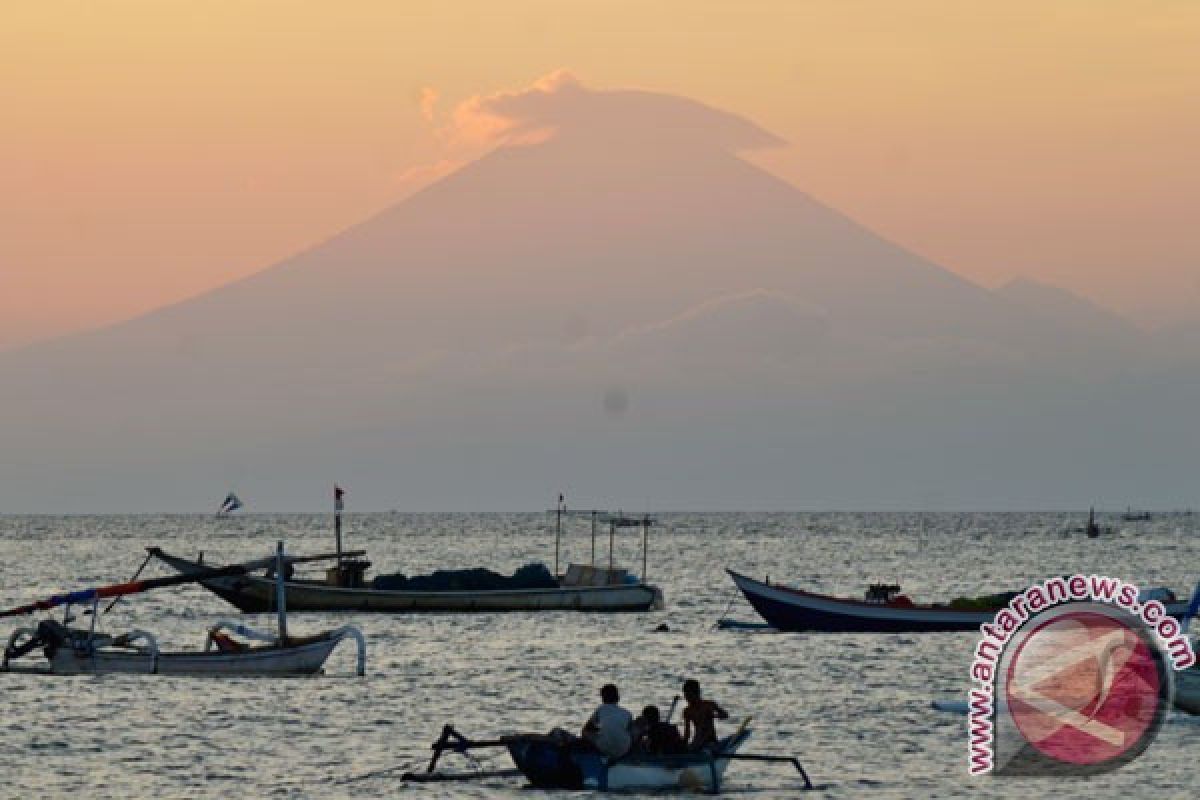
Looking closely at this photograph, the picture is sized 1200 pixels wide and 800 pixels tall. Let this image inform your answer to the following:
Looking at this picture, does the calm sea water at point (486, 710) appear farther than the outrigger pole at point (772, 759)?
Yes

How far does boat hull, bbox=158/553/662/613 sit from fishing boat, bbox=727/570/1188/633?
1681cm

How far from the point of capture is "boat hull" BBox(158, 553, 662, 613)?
3794 inches

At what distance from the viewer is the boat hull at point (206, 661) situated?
202 ft

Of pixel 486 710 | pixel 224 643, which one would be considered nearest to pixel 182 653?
pixel 224 643

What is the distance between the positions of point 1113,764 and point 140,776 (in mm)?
19709

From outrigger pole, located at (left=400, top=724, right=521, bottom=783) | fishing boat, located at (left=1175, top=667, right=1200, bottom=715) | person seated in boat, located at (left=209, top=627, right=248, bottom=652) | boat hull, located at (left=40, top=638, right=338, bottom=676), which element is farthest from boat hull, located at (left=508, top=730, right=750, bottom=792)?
person seated in boat, located at (left=209, top=627, right=248, bottom=652)

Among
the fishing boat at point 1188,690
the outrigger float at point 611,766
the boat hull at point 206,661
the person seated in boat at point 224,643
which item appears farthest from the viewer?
the person seated in boat at point 224,643

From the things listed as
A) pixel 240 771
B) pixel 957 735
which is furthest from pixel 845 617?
pixel 240 771

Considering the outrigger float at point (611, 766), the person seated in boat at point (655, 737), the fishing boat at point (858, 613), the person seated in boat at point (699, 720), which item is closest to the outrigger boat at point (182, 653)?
the outrigger float at point (611, 766)

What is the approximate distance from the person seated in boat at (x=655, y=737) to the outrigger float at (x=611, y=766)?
0.59 feet

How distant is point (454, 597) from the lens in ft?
322

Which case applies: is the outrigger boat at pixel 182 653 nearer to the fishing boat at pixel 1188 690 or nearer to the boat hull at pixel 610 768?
the boat hull at pixel 610 768

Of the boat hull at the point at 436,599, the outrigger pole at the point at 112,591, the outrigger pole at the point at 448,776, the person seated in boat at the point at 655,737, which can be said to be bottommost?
the outrigger pole at the point at 448,776

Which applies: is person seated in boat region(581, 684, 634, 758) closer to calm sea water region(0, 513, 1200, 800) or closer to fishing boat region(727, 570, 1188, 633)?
calm sea water region(0, 513, 1200, 800)
